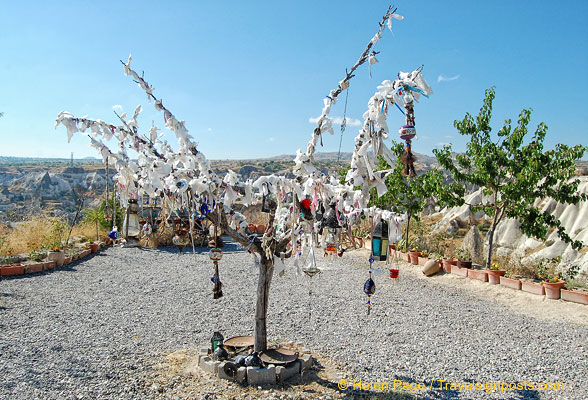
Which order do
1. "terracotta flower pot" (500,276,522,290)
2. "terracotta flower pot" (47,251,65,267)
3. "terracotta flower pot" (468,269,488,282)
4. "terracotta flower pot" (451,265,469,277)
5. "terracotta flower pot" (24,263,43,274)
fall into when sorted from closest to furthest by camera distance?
1. "terracotta flower pot" (500,276,522,290)
2. "terracotta flower pot" (468,269,488,282)
3. "terracotta flower pot" (451,265,469,277)
4. "terracotta flower pot" (24,263,43,274)
5. "terracotta flower pot" (47,251,65,267)

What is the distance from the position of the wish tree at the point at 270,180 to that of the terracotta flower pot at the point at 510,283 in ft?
19.6

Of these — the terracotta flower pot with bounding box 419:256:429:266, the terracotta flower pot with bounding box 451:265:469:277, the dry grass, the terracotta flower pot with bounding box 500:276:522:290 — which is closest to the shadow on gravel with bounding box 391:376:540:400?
the terracotta flower pot with bounding box 500:276:522:290

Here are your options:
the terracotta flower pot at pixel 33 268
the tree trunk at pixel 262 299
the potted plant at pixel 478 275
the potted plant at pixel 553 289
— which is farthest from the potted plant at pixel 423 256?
the terracotta flower pot at pixel 33 268

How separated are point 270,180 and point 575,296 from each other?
280 inches

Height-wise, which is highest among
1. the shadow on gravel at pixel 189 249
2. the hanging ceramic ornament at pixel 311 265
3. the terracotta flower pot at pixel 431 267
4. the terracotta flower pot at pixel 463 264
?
the hanging ceramic ornament at pixel 311 265

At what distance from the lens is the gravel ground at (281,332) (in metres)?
4.85

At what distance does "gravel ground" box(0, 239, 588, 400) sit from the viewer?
4.85 m

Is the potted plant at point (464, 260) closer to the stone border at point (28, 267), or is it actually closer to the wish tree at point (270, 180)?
the wish tree at point (270, 180)

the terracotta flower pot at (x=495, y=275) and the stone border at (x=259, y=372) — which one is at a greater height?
the terracotta flower pot at (x=495, y=275)

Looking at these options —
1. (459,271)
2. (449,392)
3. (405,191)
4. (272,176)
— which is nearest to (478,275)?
(459,271)

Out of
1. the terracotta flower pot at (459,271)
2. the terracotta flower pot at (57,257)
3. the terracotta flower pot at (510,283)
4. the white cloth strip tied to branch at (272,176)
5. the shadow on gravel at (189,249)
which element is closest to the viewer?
the white cloth strip tied to branch at (272,176)

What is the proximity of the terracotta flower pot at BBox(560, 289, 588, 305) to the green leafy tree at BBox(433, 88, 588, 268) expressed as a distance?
1.85 m

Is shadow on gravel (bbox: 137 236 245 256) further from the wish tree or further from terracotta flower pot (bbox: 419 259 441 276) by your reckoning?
the wish tree

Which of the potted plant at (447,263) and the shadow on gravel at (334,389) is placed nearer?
the shadow on gravel at (334,389)
